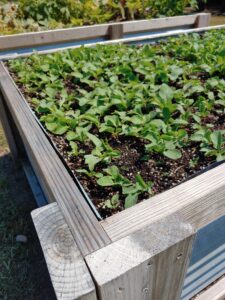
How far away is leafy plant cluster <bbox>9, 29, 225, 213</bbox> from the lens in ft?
3.98

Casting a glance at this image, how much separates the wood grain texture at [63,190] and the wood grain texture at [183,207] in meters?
0.04

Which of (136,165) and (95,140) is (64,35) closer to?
(95,140)

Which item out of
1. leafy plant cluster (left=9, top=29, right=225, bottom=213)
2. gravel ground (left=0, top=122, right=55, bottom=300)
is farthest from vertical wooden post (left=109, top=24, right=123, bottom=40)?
gravel ground (left=0, top=122, right=55, bottom=300)

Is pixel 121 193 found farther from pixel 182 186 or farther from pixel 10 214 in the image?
pixel 10 214

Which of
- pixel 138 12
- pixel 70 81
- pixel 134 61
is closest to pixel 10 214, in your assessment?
pixel 70 81

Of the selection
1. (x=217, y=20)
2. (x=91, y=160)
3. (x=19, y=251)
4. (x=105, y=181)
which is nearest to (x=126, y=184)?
(x=105, y=181)

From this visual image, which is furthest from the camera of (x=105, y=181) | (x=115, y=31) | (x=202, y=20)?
(x=202, y=20)

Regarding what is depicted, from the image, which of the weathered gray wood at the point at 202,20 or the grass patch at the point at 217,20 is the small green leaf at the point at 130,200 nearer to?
the weathered gray wood at the point at 202,20

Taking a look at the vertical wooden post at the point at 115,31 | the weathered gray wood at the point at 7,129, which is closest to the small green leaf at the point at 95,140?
the weathered gray wood at the point at 7,129

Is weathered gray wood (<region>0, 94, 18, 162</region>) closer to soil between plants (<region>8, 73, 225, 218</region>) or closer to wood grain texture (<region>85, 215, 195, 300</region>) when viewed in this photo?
soil between plants (<region>8, 73, 225, 218</region>)

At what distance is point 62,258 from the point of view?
2.11 feet

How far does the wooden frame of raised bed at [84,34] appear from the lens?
2890 millimetres

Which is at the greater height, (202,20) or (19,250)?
(202,20)

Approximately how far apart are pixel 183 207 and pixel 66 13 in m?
4.60
